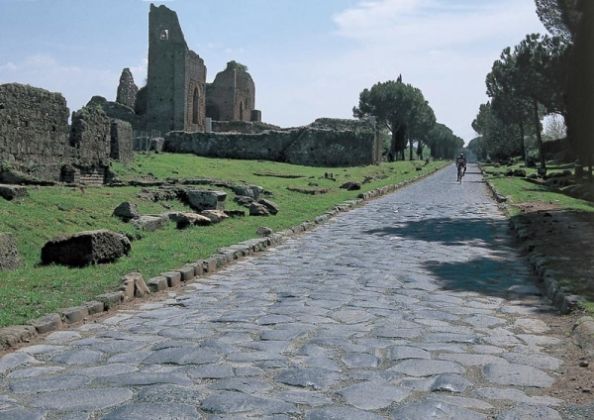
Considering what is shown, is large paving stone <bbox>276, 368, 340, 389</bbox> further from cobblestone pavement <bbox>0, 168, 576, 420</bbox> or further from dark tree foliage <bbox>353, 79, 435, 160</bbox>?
dark tree foliage <bbox>353, 79, 435, 160</bbox>

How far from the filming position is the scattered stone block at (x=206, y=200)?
49.1 ft

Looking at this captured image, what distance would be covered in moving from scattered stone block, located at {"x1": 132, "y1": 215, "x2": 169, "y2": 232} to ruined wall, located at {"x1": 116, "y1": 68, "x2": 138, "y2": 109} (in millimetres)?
37755

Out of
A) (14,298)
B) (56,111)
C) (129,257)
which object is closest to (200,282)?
(129,257)

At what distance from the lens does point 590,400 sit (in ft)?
13.2

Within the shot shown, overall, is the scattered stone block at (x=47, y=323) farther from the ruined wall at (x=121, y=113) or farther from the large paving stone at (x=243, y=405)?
the ruined wall at (x=121, y=113)

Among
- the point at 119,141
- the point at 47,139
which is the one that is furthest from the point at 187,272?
the point at 119,141

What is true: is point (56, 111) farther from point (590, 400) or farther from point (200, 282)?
point (590, 400)

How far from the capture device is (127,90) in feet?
162

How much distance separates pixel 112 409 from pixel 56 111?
43.1 ft

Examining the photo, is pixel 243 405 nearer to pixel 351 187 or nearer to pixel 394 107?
pixel 351 187

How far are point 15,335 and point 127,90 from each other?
46.2 metres

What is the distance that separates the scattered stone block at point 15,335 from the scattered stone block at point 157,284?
2164 millimetres

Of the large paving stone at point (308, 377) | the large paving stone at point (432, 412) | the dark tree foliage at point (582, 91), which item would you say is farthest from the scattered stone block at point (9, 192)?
the dark tree foliage at point (582, 91)

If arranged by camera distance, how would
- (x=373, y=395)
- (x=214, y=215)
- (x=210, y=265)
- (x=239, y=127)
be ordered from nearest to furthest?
(x=373, y=395)
(x=210, y=265)
(x=214, y=215)
(x=239, y=127)
